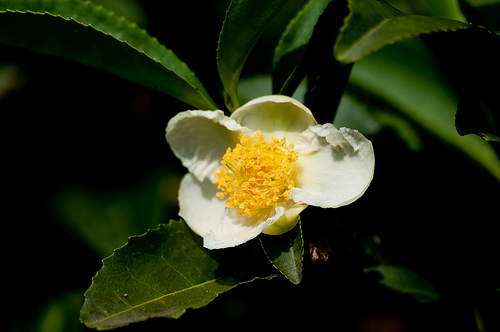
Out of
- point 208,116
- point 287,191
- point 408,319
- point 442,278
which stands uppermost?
point 208,116

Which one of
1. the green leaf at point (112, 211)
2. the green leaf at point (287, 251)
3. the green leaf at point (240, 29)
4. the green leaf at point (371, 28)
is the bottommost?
the green leaf at point (112, 211)

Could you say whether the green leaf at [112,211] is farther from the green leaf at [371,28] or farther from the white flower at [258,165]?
the green leaf at [371,28]

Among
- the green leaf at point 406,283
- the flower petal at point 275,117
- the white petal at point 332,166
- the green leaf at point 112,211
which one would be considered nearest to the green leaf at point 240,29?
the flower petal at point 275,117

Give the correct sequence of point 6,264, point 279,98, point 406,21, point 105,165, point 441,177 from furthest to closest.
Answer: point 105,165
point 6,264
point 441,177
point 279,98
point 406,21

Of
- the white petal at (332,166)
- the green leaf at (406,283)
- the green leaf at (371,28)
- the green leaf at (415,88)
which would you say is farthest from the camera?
the green leaf at (415,88)

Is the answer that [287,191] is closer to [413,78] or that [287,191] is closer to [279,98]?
[279,98]

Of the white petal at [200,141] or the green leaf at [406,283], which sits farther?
the green leaf at [406,283]

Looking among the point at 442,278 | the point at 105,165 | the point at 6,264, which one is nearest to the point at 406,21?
the point at 442,278

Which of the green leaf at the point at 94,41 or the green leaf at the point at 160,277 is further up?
the green leaf at the point at 94,41
